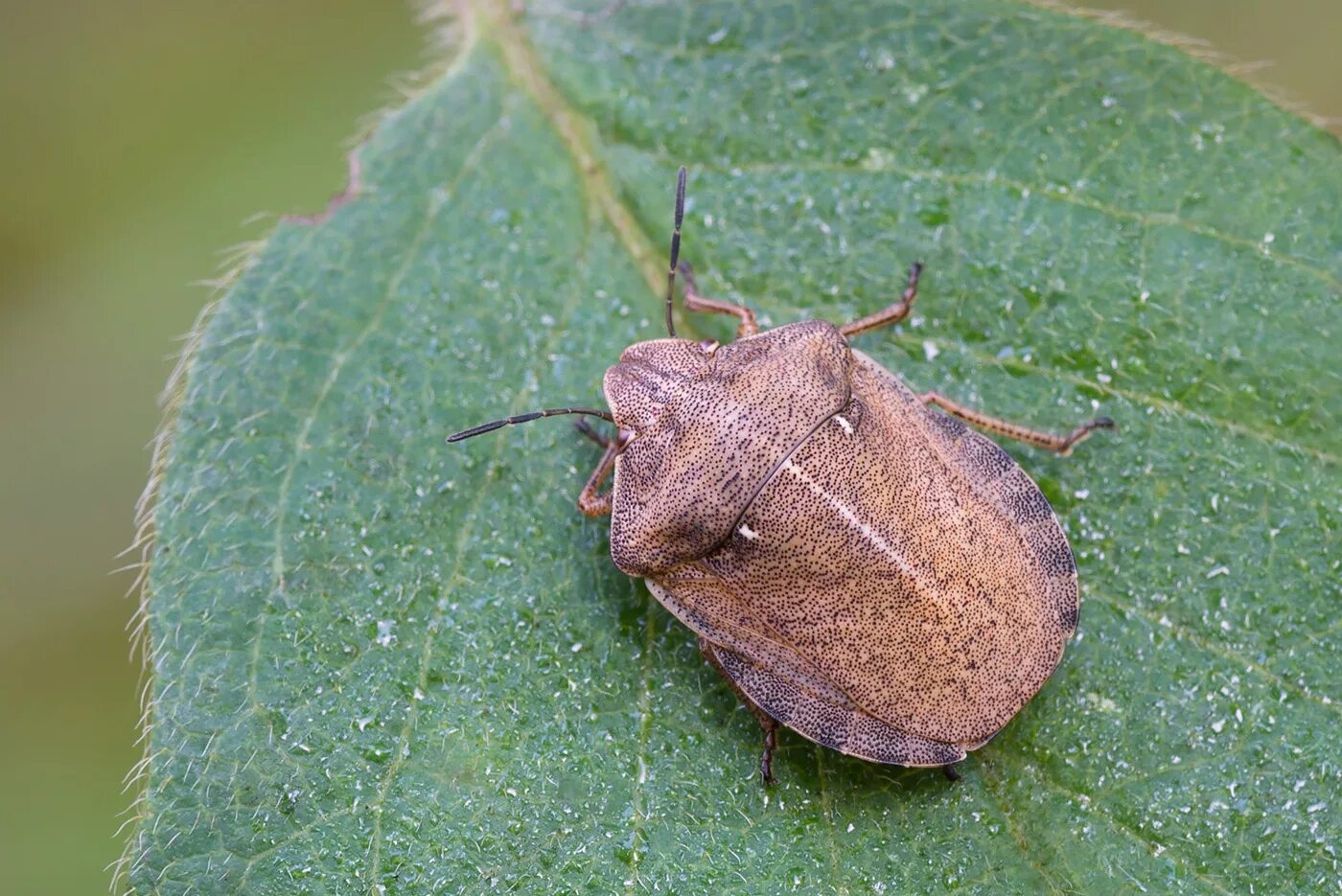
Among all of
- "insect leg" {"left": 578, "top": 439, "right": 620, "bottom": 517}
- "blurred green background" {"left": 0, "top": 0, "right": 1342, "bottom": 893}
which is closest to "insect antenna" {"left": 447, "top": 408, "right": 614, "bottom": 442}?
"insect leg" {"left": 578, "top": 439, "right": 620, "bottom": 517}

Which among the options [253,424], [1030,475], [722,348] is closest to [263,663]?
[253,424]

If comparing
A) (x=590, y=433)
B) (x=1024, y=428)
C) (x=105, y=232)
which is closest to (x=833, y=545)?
(x=1024, y=428)

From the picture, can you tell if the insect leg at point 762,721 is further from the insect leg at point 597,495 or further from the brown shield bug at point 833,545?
the insect leg at point 597,495

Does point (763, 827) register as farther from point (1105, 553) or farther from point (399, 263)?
point (399, 263)

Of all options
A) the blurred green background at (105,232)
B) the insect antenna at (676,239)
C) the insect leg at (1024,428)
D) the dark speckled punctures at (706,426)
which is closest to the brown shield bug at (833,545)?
the dark speckled punctures at (706,426)

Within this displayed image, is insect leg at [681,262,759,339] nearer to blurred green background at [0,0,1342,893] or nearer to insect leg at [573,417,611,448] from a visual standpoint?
insect leg at [573,417,611,448]
